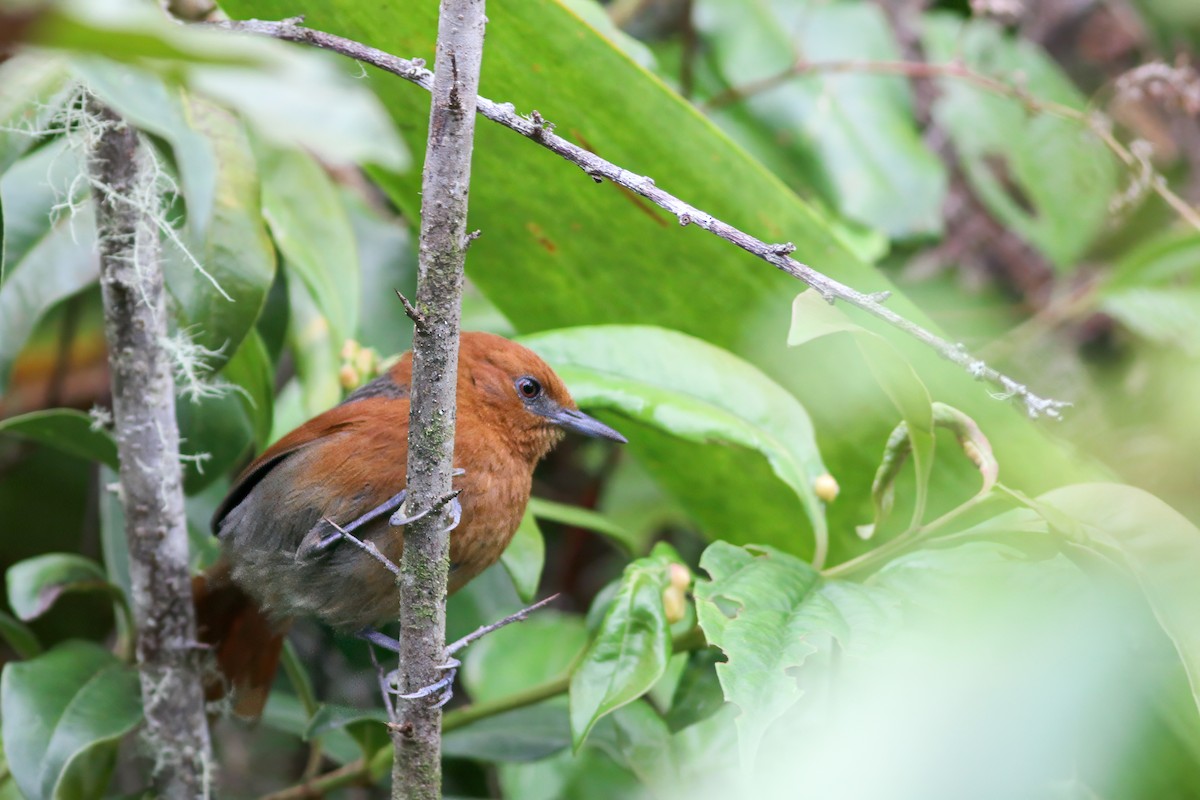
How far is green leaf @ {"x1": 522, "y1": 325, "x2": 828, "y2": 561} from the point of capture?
1938mm

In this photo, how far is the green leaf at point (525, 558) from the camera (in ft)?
7.01

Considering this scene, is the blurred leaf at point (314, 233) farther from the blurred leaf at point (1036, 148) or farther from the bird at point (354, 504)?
the blurred leaf at point (1036, 148)

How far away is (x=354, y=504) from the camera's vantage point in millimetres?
2092

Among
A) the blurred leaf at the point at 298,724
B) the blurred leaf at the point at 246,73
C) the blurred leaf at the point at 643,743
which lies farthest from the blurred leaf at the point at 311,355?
the blurred leaf at the point at 246,73

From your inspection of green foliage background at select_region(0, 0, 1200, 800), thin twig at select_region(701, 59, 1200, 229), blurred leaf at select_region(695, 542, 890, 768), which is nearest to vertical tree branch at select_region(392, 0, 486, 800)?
green foliage background at select_region(0, 0, 1200, 800)

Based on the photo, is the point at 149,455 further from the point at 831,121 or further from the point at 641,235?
the point at 831,121

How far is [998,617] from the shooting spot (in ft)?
3.89

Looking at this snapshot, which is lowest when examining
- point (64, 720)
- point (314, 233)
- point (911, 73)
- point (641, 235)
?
point (64, 720)

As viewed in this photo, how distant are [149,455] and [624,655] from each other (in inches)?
34.7

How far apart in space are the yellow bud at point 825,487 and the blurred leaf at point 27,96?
4.45 feet

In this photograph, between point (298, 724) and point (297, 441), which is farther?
point (298, 724)

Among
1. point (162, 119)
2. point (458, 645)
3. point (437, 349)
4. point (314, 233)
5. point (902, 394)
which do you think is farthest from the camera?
point (314, 233)

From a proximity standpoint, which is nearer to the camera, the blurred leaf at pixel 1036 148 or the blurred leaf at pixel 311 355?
the blurred leaf at pixel 311 355

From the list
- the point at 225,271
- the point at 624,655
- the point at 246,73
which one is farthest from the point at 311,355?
the point at 246,73
